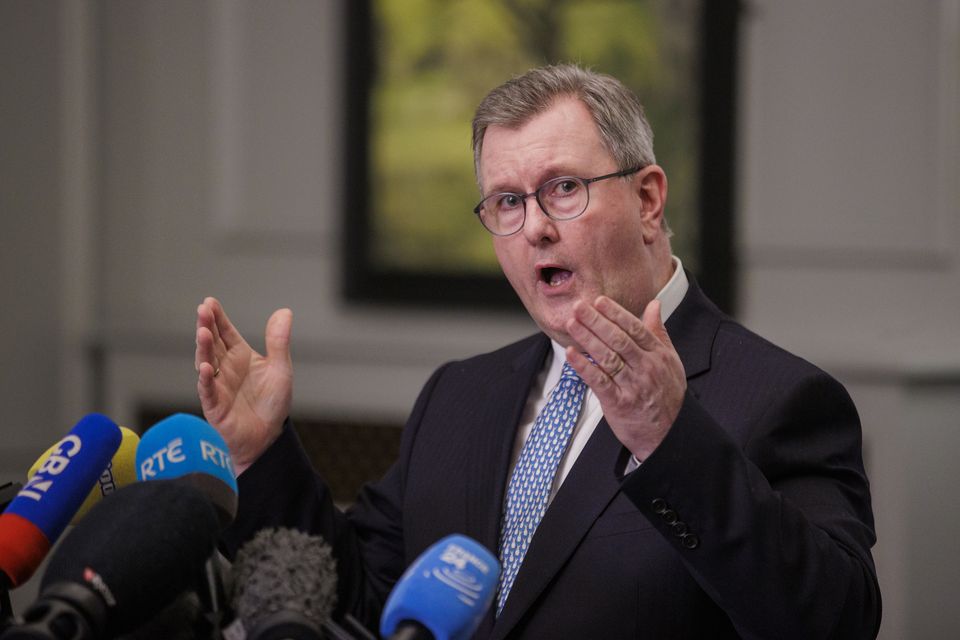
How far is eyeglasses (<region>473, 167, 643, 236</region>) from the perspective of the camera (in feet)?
5.24

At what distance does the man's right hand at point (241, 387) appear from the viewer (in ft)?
4.95

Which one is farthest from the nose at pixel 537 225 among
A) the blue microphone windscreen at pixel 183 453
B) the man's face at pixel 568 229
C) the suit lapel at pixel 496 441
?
the blue microphone windscreen at pixel 183 453

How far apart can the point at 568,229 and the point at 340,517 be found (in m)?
0.51

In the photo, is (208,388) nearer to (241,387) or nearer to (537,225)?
(241,387)

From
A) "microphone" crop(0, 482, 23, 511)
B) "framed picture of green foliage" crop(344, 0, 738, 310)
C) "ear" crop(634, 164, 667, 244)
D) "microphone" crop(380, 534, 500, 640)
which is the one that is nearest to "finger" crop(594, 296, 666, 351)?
"microphone" crop(380, 534, 500, 640)

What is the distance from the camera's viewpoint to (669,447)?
1207mm

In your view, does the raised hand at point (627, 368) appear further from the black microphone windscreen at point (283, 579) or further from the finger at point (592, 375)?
the black microphone windscreen at point (283, 579)

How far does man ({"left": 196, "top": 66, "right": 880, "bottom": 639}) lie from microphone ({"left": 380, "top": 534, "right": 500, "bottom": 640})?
0.81ft

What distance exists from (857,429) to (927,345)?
2082mm

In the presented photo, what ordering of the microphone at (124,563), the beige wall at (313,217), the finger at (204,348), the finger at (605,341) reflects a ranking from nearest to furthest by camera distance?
the microphone at (124,563), the finger at (605,341), the finger at (204,348), the beige wall at (313,217)

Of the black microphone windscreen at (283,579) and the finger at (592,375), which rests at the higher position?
the finger at (592,375)

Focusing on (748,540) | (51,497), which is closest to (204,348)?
(51,497)

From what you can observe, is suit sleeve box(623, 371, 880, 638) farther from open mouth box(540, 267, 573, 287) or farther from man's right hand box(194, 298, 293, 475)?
man's right hand box(194, 298, 293, 475)

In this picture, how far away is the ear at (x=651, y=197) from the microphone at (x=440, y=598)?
30.7 inches
